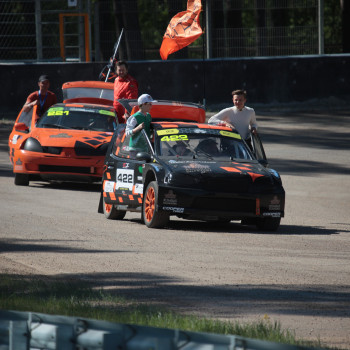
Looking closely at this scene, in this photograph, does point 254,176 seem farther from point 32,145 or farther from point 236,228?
point 32,145

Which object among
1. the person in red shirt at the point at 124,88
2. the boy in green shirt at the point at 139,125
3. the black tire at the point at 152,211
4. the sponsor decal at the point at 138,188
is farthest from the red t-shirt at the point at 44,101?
the black tire at the point at 152,211

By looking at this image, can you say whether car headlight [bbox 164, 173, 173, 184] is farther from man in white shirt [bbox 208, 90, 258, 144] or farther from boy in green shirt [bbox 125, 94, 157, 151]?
man in white shirt [bbox 208, 90, 258, 144]

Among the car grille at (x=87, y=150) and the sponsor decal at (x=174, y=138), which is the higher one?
the sponsor decal at (x=174, y=138)

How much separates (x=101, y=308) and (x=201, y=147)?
20.7 feet

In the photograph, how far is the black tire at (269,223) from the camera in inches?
483

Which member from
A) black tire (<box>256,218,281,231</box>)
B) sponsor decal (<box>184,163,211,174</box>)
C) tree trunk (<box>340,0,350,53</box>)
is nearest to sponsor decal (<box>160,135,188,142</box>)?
sponsor decal (<box>184,163,211,174</box>)

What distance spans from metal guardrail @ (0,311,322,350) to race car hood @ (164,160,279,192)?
816cm

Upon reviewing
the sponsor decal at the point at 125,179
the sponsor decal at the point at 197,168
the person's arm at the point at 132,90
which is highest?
the person's arm at the point at 132,90

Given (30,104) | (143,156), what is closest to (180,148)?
(143,156)

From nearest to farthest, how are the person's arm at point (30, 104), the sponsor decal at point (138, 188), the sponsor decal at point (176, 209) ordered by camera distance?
1. the sponsor decal at point (176, 209)
2. the sponsor decal at point (138, 188)
3. the person's arm at point (30, 104)

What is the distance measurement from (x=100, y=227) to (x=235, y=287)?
4641 mm

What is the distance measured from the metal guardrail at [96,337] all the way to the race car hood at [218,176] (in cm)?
816

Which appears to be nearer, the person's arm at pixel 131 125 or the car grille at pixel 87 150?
the person's arm at pixel 131 125

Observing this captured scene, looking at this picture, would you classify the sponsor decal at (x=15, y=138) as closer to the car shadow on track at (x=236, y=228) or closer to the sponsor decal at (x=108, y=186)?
the sponsor decal at (x=108, y=186)
